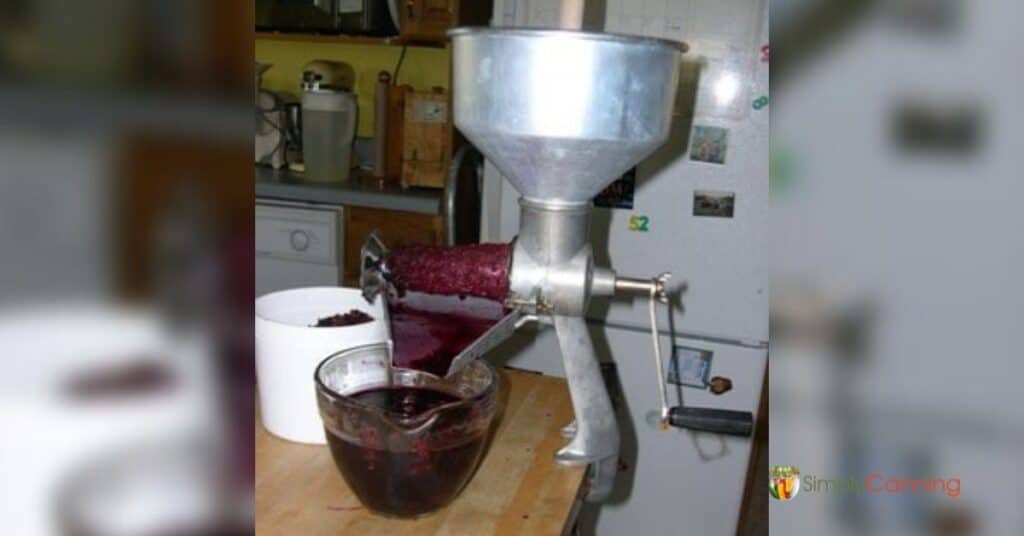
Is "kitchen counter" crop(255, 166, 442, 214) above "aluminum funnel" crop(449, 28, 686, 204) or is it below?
below

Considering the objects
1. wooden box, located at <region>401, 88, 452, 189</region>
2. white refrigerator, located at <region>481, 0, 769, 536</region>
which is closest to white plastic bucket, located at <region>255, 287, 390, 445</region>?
white refrigerator, located at <region>481, 0, 769, 536</region>

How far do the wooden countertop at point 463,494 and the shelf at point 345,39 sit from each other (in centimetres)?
148

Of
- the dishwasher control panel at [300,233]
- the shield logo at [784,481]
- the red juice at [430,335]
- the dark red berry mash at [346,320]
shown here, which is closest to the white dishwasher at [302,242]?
the dishwasher control panel at [300,233]

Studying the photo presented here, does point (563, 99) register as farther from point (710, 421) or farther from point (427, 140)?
point (427, 140)

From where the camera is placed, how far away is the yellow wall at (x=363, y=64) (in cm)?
241

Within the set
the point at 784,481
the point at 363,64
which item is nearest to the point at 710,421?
the point at 784,481

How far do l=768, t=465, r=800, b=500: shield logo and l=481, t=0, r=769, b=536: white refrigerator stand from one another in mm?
1284

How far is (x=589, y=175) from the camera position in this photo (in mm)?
792

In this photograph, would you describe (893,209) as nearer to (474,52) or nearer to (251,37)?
(251,37)

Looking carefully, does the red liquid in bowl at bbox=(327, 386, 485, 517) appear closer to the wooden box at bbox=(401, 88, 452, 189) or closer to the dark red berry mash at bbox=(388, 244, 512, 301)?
the dark red berry mash at bbox=(388, 244, 512, 301)

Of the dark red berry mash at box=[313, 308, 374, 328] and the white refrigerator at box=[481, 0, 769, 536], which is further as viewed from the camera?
the white refrigerator at box=[481, 0, 769, 536]

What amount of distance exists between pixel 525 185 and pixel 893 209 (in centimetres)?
59

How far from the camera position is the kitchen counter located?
1965 mm

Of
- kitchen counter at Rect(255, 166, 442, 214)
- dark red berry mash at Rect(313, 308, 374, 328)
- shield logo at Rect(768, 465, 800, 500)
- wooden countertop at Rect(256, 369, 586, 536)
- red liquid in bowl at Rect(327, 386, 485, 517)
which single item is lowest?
wooden countertop at Rect(256, 369, 586, 536)
